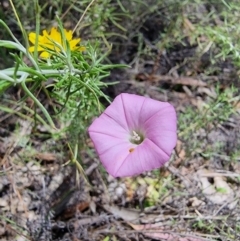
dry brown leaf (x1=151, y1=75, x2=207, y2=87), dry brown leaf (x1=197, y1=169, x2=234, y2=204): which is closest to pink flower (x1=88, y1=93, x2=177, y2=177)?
dry brown leaf (x1=197, y1=169, x2=234, y2=204)

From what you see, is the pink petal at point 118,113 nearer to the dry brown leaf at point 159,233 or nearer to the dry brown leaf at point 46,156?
the dry brown leaf at point 159,233

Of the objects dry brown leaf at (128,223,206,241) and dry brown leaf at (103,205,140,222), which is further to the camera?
dry brown leaf at (103,205,140,222)

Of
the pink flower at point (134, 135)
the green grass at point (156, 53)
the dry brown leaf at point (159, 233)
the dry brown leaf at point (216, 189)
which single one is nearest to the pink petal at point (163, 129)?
the pink flower at point (134, 135)

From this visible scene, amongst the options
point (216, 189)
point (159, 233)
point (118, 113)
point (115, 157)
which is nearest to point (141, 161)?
point (115, 157)

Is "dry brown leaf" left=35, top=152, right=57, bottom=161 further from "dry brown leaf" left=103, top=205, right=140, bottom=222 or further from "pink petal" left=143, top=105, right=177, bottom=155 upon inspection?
"pink petal" left=143, top=105, right=177, bottom=155

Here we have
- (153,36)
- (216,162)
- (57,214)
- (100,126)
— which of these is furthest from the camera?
(153,36)

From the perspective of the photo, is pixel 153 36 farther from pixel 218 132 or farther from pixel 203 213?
pixel 203 213

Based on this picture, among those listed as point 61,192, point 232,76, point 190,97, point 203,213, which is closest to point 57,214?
point 61,192
